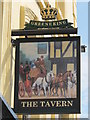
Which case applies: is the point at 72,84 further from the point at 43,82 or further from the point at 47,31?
the point at 47,31

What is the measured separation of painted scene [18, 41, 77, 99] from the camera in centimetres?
814

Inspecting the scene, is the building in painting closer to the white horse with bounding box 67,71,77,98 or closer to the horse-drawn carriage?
the white horse with bounding box 67,71,77,98

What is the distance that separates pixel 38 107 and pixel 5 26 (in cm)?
246

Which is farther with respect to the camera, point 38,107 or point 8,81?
point 8,81

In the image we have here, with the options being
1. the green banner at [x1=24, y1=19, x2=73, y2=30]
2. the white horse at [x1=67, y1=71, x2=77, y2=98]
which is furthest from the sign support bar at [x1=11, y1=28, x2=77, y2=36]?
the white horse at [x1=67, y1=71, x2=77, y2=98]

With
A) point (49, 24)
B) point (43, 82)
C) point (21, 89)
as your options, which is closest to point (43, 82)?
point (43, 82)

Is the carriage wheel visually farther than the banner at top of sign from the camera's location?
No

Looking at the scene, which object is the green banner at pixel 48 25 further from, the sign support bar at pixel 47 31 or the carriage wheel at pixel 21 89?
the carriage wheel at pixel 21 89

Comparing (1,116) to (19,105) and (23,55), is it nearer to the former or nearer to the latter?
(19,105)

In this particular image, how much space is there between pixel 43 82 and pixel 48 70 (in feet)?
1.03

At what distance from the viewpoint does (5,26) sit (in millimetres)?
9336

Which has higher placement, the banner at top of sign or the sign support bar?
the banner at top of sign

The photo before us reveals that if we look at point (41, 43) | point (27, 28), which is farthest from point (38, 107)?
point (27, 28)

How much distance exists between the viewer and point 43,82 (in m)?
8.28
